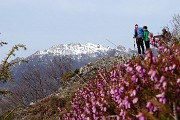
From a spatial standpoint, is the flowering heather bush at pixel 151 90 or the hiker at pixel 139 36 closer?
the flowering heather bush at pixel 151 90

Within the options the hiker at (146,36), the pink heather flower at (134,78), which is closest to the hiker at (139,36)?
the hiker at (146,36)

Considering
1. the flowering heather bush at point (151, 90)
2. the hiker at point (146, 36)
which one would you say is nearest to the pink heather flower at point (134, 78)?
the flowering heather bush at point (151, 90)

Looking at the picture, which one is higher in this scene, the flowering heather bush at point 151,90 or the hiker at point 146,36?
the hiker at point 146,36

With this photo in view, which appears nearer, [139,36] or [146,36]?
[146,36]

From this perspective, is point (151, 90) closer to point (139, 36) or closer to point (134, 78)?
point (134, 78)

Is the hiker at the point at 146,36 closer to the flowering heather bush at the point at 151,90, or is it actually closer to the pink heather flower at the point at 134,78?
the flowering heather bush at the point at 151,90

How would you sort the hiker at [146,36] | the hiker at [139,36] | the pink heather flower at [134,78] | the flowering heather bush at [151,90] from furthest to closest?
the hiker at [139,36]
the hiker at [146,36]
the pink heather flower at [134,78]
the flowering heather bush at [151,90]

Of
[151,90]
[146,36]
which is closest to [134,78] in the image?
[151,90]

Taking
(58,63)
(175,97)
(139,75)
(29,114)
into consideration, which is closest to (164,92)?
(175,97)

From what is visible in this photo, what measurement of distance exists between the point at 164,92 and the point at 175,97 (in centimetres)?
16

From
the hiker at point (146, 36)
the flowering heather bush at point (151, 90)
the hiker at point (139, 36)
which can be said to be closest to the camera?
the flowering heather bush at point (151, 90)

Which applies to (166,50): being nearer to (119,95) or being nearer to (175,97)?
(119,95)

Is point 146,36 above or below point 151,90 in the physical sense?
above

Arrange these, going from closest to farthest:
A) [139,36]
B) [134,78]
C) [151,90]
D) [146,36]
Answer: [134,78]
[151,90]
[146,36]
[139,36]
